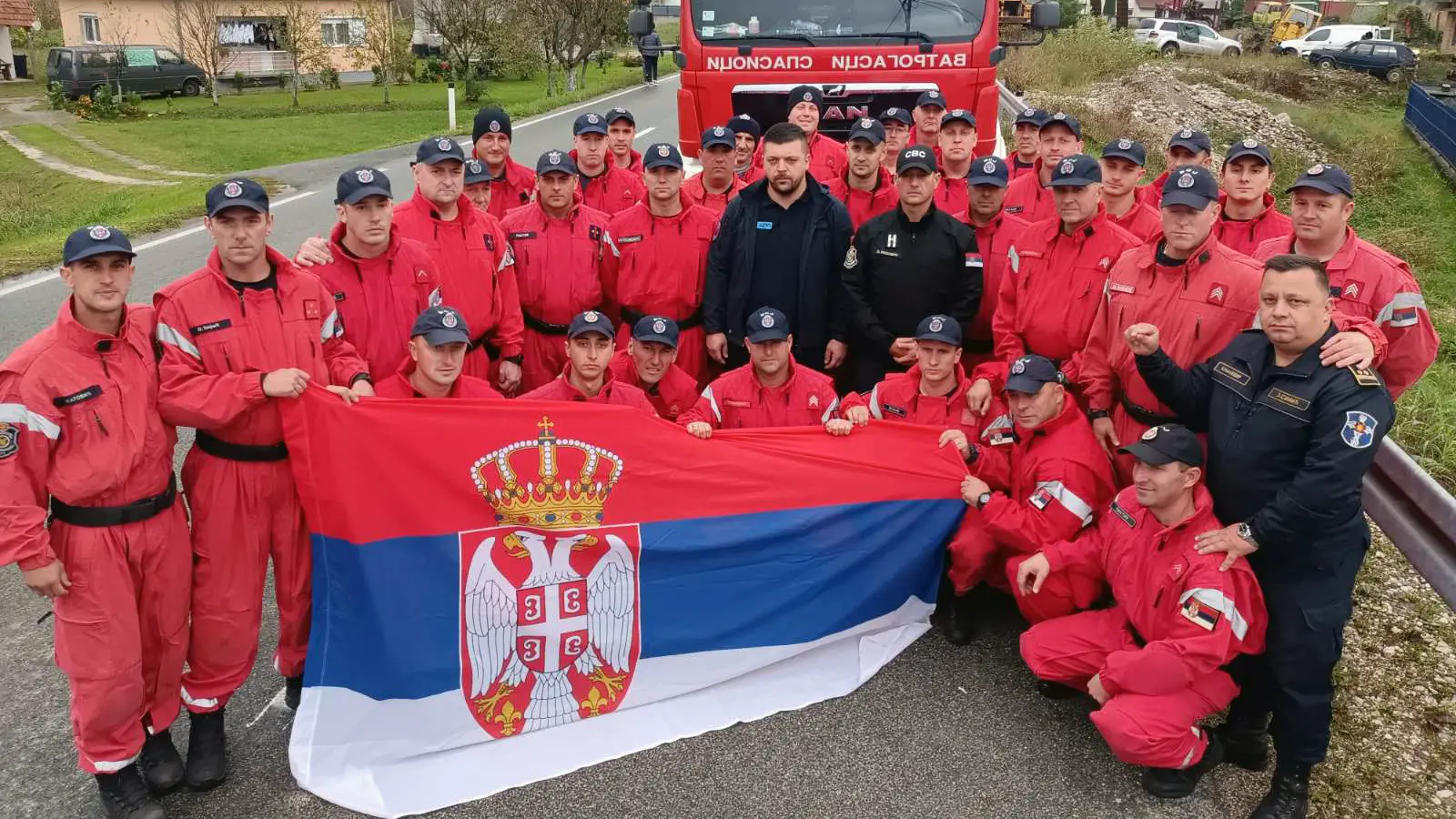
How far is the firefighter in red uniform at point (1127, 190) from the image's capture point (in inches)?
261

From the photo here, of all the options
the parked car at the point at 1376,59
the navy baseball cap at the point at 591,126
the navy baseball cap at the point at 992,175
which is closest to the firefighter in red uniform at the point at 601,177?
the navy baseball cap at the point at 591,126

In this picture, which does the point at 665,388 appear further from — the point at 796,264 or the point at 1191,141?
the point at 1191,141

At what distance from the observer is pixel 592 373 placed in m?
5.49

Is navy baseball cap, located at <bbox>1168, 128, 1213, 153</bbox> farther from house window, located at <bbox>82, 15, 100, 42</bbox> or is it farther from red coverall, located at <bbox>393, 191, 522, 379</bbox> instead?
house window, located at <bbox>82, 15, 100, 42</bbox>

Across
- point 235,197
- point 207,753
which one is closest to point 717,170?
point 235,197

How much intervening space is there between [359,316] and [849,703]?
305cm

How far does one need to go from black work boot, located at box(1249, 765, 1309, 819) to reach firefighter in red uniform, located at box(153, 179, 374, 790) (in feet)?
13.3

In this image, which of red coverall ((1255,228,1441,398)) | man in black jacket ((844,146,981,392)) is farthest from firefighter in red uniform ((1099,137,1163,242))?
red coverall ((1255,228,1441,398))

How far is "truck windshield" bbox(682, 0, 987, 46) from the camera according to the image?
32.2 feet

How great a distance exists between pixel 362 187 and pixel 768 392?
2318mm

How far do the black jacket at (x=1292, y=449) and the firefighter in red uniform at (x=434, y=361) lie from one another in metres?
3.32

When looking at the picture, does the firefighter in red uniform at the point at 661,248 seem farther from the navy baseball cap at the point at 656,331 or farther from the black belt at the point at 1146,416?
the black belt at the point at 1146,416

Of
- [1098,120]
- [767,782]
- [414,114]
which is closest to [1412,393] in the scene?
[767,782]

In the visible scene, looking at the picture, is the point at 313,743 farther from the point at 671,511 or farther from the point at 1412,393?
the point at 1412,393
